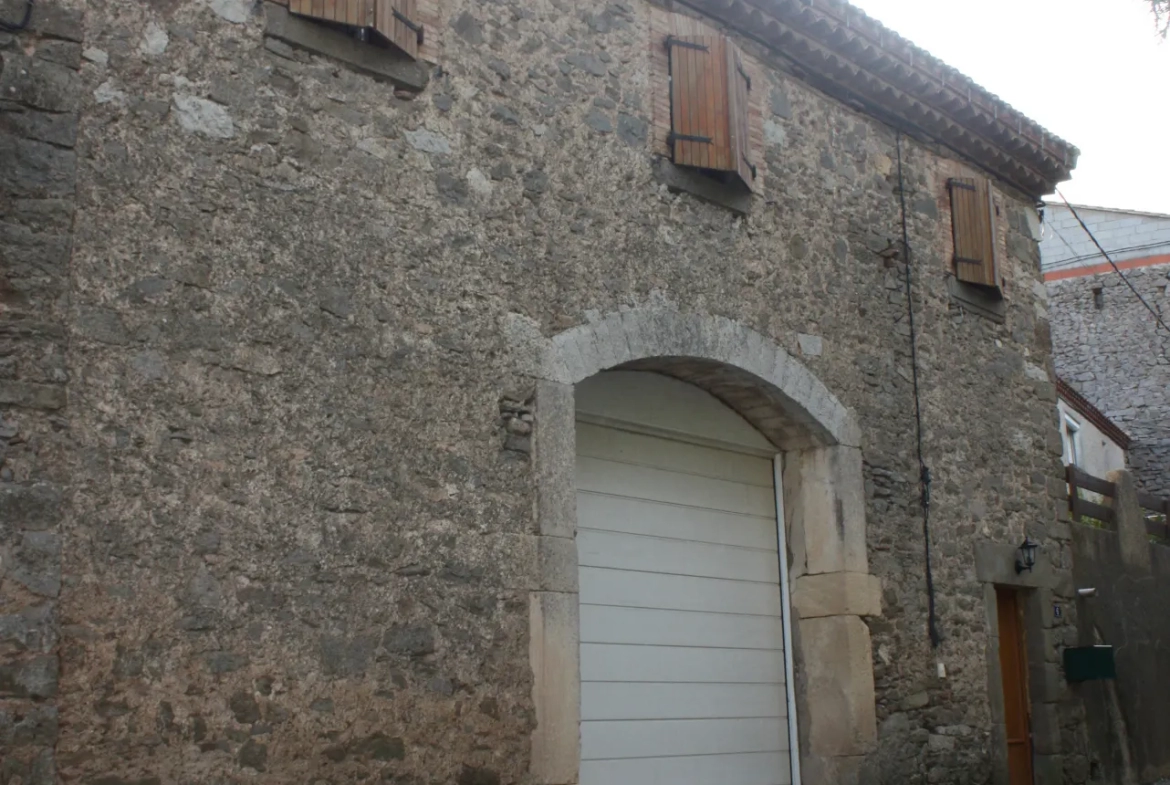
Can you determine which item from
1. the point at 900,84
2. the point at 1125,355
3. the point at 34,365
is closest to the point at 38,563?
the point at 34,365

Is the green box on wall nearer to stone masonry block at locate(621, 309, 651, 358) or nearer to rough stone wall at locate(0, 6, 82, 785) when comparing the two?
stone masonry block at locate(621, 309, 651, 358)

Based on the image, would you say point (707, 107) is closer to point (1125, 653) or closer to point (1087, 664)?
point (1087, 664)

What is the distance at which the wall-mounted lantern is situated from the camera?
960cm

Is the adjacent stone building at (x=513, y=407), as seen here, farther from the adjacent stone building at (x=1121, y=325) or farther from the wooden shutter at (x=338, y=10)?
the adjacent stone building at (x=1121, y=325)

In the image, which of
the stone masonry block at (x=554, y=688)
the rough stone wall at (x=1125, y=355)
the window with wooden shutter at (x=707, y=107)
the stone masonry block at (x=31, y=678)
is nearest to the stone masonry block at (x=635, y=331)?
the window with wooden shutter at (x=707, y=107)

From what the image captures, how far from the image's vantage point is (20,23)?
5125mm

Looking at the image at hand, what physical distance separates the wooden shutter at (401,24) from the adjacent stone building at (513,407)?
0.07ft

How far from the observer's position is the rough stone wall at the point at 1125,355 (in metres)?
18.2

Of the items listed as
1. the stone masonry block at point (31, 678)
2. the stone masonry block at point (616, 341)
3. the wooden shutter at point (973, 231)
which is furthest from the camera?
the wooden shutter at point (973, 231)

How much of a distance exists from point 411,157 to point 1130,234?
15.5m

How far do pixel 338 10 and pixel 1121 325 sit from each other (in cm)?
1534

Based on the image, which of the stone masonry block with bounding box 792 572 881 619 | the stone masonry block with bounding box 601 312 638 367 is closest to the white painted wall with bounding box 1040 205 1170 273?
the stone masonry block with bounding box 792 572 881 619

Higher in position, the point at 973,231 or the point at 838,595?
the point at 973,231

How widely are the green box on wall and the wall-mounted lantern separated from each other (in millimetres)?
885
